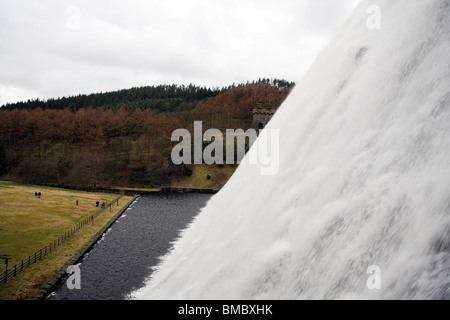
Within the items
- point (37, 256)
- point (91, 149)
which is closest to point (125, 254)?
point (37, 256)

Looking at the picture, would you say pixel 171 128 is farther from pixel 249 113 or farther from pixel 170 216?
pixel 170 216

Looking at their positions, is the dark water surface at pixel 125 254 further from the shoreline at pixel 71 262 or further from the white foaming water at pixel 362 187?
the white foaming water at pixel 362 187

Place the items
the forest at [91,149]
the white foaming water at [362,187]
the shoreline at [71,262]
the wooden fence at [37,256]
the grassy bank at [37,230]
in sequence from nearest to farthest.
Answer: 1. the white foaming water at [362,187]
2. the shoreline at [71,262]
3. the wooden fence at [37,256]
4. the grassy bank at [37,230]
5. the forest at [91,149]

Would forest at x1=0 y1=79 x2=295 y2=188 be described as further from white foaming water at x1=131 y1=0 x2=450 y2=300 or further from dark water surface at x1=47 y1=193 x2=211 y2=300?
white foaming water at x1=131 y1=0 x2=450 y2=300

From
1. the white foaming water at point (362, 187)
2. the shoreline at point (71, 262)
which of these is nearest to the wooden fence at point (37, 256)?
the shoreline at point (71, 262)

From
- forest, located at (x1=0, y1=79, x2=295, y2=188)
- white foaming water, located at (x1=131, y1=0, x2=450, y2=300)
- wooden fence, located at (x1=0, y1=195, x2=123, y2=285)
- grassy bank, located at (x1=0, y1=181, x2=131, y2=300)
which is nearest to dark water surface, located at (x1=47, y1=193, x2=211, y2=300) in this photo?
grassy bank, located at (x1=0, y1=181, x2=131, y2=300)

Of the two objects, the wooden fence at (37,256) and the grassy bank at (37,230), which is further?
the grassy bank at (37,230)
